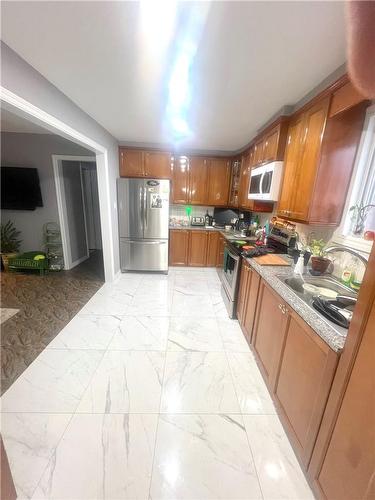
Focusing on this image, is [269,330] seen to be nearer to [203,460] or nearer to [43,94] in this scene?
[203,460]

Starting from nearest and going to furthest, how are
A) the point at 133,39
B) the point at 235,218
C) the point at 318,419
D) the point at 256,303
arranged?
the point at 318,419
the point at 133,39
the point at 256,303
the point at 235,218

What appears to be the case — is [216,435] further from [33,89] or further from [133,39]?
[33,89]

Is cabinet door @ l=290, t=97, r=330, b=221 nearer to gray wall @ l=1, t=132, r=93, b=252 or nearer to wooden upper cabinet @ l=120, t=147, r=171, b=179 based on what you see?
wooden upper cabinet @ l=120, t=147, r=171, b=179

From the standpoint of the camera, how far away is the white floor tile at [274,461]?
101cm

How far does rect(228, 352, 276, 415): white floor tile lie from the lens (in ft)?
4.64

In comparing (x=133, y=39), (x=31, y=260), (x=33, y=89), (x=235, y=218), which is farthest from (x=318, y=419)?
(x=31, y=260)

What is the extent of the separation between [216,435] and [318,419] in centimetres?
64

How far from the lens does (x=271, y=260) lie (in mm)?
1932

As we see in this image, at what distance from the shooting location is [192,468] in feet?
3.54

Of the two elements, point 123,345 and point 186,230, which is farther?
point 186,230

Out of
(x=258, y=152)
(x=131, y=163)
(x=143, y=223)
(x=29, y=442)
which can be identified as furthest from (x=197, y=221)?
(x=29, y=442)

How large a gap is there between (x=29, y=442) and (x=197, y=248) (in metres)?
3.23

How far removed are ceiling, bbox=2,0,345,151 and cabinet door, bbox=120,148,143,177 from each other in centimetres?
141

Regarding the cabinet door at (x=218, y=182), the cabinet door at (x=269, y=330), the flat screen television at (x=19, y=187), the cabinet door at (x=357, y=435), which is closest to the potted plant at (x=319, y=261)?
the cabinet door at (x=269, y=330)
